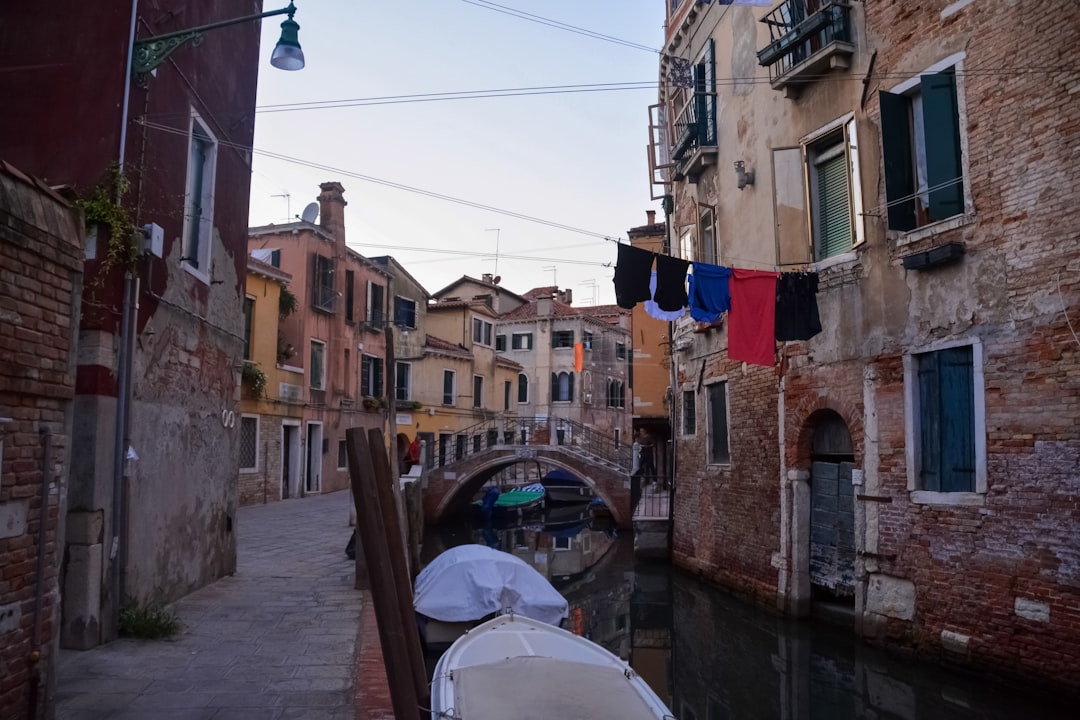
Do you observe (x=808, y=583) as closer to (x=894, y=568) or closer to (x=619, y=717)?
(x=894, y=568)

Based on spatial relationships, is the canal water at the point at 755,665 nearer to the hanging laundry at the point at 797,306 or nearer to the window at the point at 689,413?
the window at the point at 689,413

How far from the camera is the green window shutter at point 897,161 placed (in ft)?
29.5

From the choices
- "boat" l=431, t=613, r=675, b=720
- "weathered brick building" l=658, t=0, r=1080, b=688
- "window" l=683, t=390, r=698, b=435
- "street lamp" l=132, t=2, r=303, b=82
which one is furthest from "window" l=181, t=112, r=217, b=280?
"window" l=683, t=390, r=698, b=435

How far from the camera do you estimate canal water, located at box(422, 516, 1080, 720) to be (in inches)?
304

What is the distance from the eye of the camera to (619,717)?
519 centimetres

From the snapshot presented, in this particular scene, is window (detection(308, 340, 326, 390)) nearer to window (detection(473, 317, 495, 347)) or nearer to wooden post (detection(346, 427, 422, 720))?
window (detection(473, 317, 495, 347))

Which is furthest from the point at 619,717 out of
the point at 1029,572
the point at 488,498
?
the point at 488,498

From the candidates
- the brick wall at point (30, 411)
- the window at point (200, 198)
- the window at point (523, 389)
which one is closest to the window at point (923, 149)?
the window at point (200, 198)

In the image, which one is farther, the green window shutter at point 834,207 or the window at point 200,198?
the green window shutter at point 834,207

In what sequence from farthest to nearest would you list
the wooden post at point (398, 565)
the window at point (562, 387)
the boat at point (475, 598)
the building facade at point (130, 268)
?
1. the window at point (562, 387)
2. the boat at point (475, 598)
3. the building facade at point (130, 268)
4. the wooden post at point (398, 565)

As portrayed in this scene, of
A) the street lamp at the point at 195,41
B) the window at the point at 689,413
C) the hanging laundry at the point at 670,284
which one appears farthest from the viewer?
the window at the point at 689,413

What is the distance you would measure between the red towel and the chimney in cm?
1730

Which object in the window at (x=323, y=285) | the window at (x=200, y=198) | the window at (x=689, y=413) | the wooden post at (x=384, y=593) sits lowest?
the wooden post at (x=384, y=593)

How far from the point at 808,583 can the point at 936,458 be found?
2.78 meters
